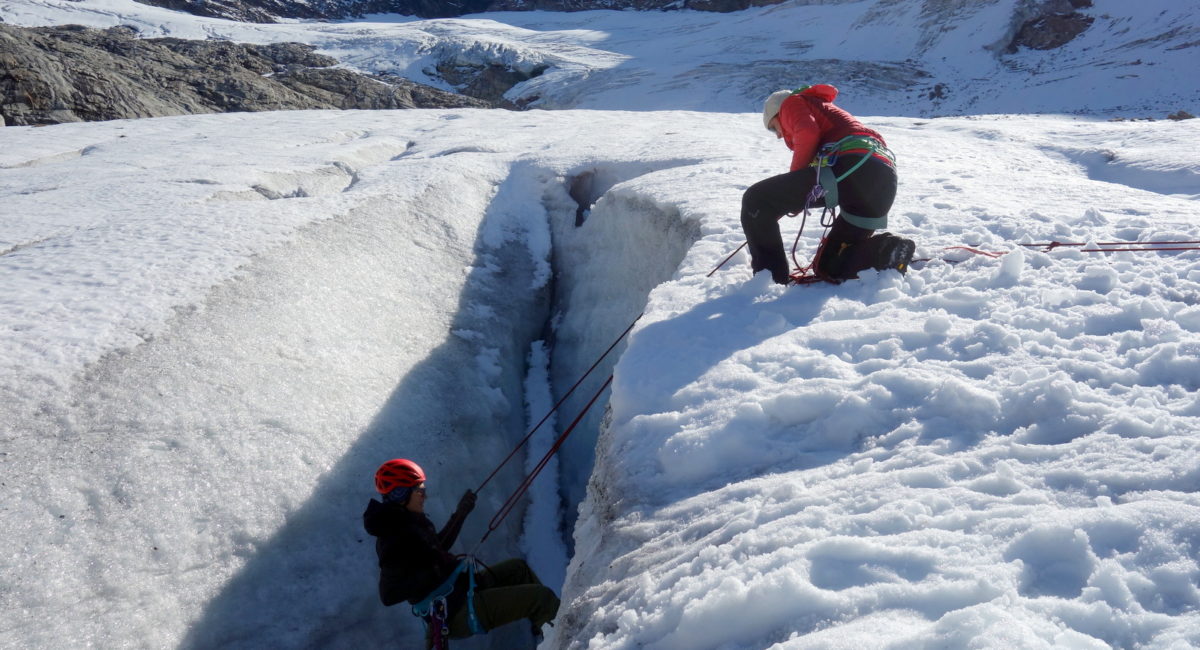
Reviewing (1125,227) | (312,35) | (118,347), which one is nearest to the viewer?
(118,347)

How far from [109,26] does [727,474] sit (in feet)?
131

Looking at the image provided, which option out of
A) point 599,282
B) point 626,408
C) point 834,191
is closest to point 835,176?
point 834,191

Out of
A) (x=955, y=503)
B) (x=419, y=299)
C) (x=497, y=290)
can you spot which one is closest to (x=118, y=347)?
(x=419, y=299)

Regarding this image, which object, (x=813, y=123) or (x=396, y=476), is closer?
(x=396, y=476)

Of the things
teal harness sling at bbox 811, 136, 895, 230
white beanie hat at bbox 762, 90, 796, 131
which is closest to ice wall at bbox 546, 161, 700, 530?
white beanie hat at bbox 762, 90, 796, 131

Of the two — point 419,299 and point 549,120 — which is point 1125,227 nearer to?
point 419,299

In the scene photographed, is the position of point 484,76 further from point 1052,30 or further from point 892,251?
point 892,251

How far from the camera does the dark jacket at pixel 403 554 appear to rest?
343 centimetres

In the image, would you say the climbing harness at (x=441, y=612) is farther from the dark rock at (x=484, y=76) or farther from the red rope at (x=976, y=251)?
the dark rock at (x=484, y=76)

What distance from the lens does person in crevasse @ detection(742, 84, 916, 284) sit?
13.8 feet

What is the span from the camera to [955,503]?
2168mm

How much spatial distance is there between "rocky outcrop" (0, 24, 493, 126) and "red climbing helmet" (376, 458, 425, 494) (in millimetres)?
15743

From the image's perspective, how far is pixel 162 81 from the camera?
19.3 meters

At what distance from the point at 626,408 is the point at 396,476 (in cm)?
121
